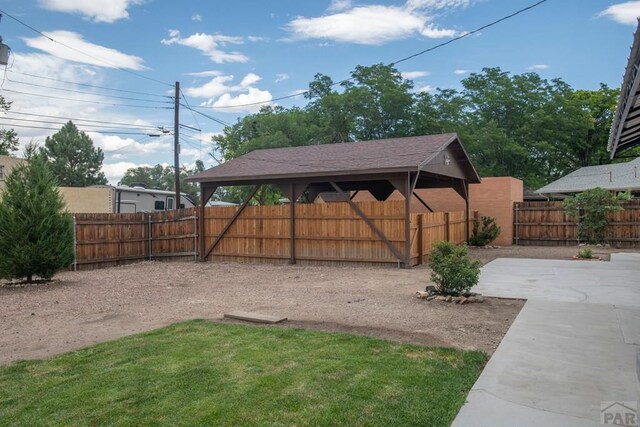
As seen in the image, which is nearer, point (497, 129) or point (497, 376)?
point (497, 376)

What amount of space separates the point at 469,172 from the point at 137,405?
16478mm

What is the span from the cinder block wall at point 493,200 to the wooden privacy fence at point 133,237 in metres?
9.55

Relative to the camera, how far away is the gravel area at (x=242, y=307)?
581cm

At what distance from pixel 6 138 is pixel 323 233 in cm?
3325

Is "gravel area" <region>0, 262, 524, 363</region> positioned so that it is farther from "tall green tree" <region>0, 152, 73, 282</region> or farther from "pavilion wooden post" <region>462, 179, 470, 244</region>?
"pavilion wooden post" <region>462, 179, 470, 244</region>

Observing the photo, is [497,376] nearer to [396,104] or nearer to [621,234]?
[621,234]

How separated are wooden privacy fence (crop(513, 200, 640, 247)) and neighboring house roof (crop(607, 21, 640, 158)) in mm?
13554

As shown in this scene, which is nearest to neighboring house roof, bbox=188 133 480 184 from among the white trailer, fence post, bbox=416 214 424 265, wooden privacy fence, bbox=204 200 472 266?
wooden privacy fence, bbox=204 200 472 266

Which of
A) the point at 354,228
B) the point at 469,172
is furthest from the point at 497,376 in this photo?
the point at 469,172

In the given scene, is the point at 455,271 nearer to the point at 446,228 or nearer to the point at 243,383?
the point at 243,383

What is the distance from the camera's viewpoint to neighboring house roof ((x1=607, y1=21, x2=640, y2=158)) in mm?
3261

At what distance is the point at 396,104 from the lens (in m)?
33.2

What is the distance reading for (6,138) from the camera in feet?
117

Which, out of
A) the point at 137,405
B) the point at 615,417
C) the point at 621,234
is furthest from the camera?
the point at 621,234
